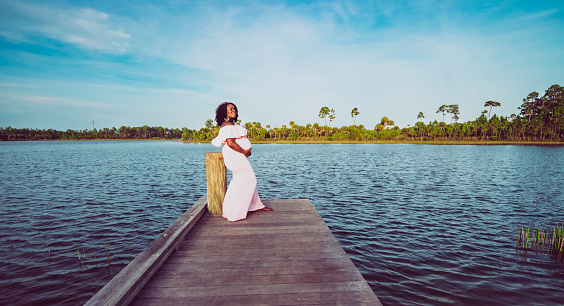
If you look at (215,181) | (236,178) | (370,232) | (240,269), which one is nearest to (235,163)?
(236,178)

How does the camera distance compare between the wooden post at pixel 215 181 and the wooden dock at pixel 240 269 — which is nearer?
the wooden dock at pixel 240 269

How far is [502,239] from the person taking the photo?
342 inches

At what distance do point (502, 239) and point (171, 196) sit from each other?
15.0m

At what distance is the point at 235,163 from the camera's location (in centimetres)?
593

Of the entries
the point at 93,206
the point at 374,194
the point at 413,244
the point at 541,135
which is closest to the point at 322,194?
the point at 374,194

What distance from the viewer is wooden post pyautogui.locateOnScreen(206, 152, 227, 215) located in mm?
6137

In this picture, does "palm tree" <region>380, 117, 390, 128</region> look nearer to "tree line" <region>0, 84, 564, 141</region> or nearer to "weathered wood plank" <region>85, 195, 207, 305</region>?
"tree line" <region>0, 84, 564, 141</region>

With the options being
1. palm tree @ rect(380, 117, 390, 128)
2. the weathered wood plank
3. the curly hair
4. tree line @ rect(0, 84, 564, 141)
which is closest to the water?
the weathered wood plank

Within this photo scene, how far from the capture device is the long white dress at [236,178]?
5875mm

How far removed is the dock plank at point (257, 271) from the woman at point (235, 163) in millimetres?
500

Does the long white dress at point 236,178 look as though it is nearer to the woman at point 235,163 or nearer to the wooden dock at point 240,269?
the woman at point 235,163

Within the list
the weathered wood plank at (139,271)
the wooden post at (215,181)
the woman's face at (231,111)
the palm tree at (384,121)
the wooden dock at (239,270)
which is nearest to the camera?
the weathered wood plank at (139,271)

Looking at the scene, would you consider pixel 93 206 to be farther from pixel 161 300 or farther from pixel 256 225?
pixel 161 300

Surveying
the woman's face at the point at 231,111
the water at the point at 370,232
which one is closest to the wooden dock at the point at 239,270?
the woman's face at the point at 231,111
